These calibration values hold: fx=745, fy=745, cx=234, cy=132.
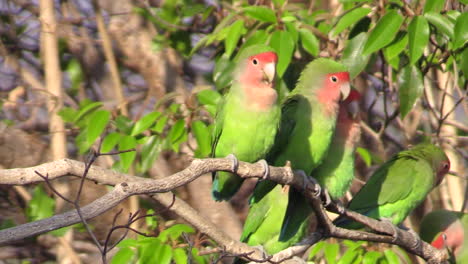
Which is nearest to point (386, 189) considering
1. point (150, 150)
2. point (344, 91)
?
point (344, 91)

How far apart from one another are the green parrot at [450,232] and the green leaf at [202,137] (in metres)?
1.44

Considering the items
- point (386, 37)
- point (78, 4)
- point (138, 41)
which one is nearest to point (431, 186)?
point (386, 37)

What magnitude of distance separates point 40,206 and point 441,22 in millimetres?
2115

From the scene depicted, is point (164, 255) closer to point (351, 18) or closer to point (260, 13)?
point (260, 13)

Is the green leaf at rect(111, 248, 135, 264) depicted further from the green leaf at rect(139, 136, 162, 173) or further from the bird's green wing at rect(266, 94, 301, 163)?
the bird's green wing at rect(266, 94, 301, 163)

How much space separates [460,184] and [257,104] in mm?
2402

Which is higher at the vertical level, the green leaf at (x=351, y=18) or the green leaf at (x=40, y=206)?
the green leaf at (x=351, y=18)

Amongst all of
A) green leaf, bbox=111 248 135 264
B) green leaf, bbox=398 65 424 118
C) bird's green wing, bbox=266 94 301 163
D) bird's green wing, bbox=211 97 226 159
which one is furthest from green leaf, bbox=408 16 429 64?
green leaf, bbox=111 248 135 264

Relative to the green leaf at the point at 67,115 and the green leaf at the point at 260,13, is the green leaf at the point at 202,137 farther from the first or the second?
the green leaf at the point at 67,115

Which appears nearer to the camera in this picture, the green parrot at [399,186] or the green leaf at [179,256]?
the green leaf at [179,256]

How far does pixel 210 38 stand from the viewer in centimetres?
364

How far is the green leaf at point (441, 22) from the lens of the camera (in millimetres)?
3057

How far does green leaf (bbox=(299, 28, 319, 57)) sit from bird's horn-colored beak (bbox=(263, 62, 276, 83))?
0.43 m

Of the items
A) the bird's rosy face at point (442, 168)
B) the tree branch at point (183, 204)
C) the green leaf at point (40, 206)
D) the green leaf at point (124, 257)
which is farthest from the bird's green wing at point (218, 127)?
the bird's rosy face at point (442, 168)
